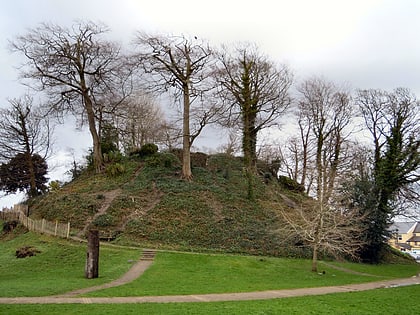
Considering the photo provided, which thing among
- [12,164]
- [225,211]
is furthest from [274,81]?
[12,164]

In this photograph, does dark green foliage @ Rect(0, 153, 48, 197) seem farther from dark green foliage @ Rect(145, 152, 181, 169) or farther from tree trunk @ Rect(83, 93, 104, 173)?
dark green foliage @ Rect(145, 152, 181, 169)

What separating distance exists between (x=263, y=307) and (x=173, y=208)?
2093cm

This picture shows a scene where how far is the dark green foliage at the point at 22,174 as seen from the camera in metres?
44.2

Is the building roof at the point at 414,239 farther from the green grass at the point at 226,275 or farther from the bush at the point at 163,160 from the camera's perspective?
the bush at the point at 163,160

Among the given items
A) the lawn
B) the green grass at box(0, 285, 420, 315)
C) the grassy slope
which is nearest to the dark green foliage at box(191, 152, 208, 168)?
the grassy slope

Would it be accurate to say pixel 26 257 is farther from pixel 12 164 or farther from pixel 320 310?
pixel 12 164

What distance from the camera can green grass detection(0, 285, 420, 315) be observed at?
10102 millimetres

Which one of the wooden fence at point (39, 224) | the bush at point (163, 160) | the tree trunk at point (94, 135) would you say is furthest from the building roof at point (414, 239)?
the wooden fence at point (39, 224)

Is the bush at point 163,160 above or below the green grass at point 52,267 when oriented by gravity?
above

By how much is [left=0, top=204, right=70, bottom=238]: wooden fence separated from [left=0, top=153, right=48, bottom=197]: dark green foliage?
20.0 feet

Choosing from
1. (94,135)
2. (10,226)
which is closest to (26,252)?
(10,226)

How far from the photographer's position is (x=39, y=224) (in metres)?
29.4

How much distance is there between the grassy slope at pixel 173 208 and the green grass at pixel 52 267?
3024 millimetres

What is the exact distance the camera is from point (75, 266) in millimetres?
21547
